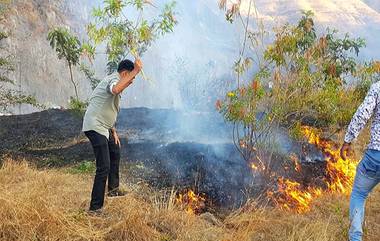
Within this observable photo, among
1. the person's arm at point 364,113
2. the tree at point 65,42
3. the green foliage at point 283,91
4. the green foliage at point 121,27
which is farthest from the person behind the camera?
the tree at point 65,42

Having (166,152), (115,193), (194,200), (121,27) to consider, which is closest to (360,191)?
(115,193)

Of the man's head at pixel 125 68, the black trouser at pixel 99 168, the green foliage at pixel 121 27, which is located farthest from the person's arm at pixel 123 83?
the green foliage at pixel 121 27

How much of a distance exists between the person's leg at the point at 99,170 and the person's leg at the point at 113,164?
41cm

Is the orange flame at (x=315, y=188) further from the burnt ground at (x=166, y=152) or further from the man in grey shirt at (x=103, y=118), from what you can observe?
the man in grey shirt at (x=103, y=118)

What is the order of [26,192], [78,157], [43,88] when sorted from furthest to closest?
[43,88] < [78,157] < [26,192]

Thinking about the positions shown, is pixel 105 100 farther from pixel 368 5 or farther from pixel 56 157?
pixel 368 5

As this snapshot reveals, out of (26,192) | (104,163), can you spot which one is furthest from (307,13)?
(26,192)

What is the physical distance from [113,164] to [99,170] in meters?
0.57

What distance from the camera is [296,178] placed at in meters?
7.50

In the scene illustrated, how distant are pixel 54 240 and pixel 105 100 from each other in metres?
1.46

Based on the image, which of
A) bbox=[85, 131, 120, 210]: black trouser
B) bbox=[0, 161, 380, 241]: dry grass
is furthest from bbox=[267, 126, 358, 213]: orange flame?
bbox=[85, 131, 120, 210]: black trouser

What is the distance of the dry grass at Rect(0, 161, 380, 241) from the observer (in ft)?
11.8

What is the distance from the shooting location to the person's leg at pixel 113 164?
4.75m

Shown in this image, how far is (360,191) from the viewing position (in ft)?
13.1
